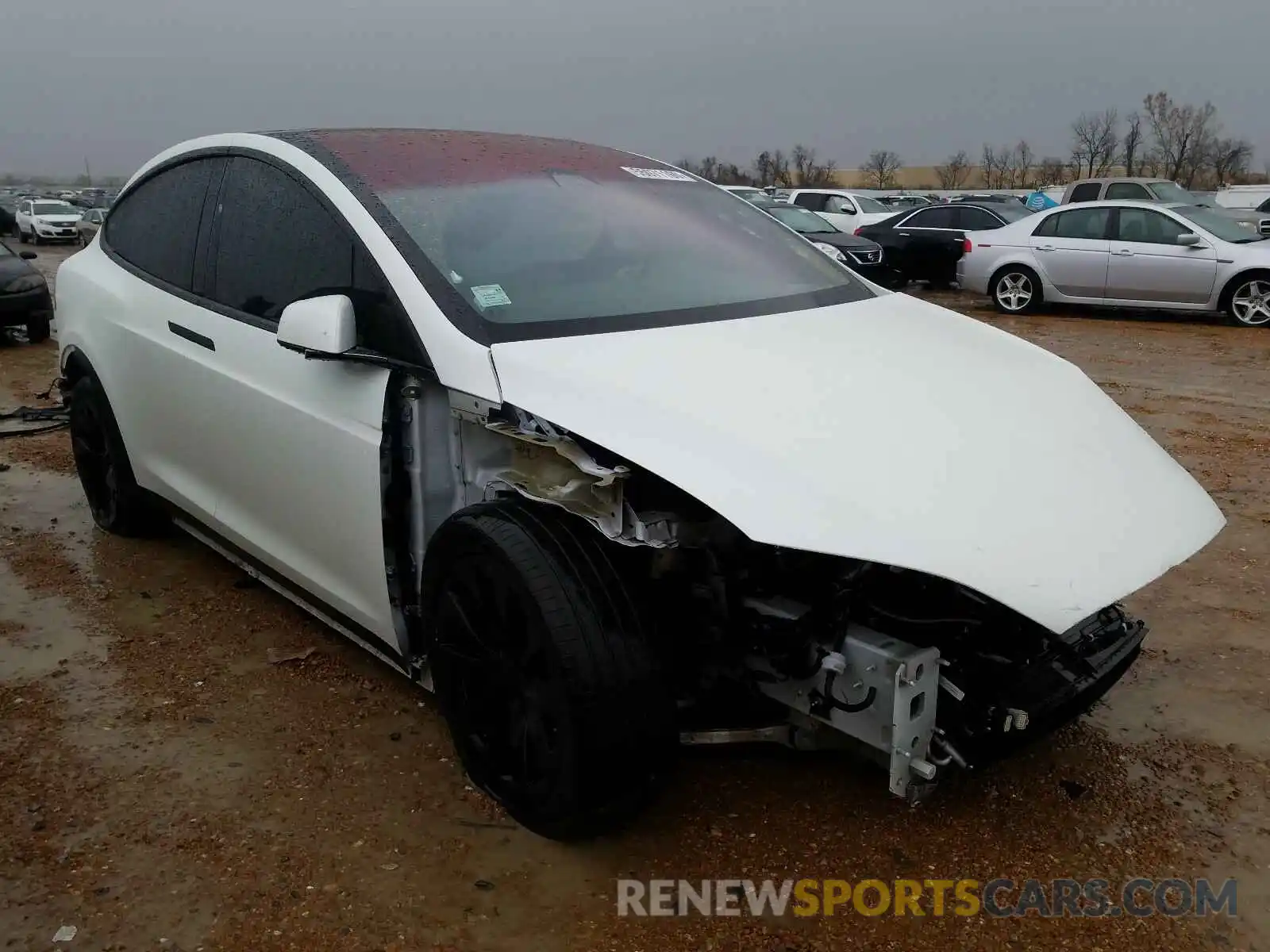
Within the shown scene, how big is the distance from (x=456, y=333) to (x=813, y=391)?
2.84 ft

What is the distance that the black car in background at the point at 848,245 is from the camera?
1486 centimetres

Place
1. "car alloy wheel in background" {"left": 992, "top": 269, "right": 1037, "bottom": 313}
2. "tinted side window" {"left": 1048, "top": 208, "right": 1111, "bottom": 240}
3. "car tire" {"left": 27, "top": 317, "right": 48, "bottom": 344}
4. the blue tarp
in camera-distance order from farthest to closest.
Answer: the blue tarp
"car alloy wheel in background" {"left": 992, "top": 269, "right": 1037, "bottom": 313}
"tinted side window" {"left": 1048, "top": 208, "right": 1111, "bottom": 240}
"car tire" {"left": 27, "top": 317, "right": 48, "bottom": 344}

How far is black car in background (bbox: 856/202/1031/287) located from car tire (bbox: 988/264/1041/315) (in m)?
2.89

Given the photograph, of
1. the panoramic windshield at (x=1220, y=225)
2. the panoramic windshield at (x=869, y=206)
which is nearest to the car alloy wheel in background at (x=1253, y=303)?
the panoramic windshield at (x=1220, y=225)

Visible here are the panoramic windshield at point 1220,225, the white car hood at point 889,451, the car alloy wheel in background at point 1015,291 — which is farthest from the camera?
the car alloy wheel in background at point 1015,291

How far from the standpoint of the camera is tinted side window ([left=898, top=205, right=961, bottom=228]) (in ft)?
53.4

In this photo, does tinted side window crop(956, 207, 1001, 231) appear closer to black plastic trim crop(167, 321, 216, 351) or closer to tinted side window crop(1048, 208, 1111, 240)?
tinted side window crop(1048, 208, 1111, 240)

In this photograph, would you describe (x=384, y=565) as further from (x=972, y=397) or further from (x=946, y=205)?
(x=946, y=205)

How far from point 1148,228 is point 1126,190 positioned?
20.6 ft

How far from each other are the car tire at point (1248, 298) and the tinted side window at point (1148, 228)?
2.50 feet

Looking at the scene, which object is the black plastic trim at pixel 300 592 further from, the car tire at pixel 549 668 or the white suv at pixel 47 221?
the white suv at pixel 47 221

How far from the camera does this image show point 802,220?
16375 millimetres

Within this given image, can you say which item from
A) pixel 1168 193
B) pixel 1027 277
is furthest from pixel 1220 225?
pixel 1168 193

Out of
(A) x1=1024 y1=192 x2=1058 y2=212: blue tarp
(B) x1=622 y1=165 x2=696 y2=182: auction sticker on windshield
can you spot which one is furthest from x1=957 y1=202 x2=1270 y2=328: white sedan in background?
(A) x1=1024 y1=192 x2=1058 y2=212: blue tarp
